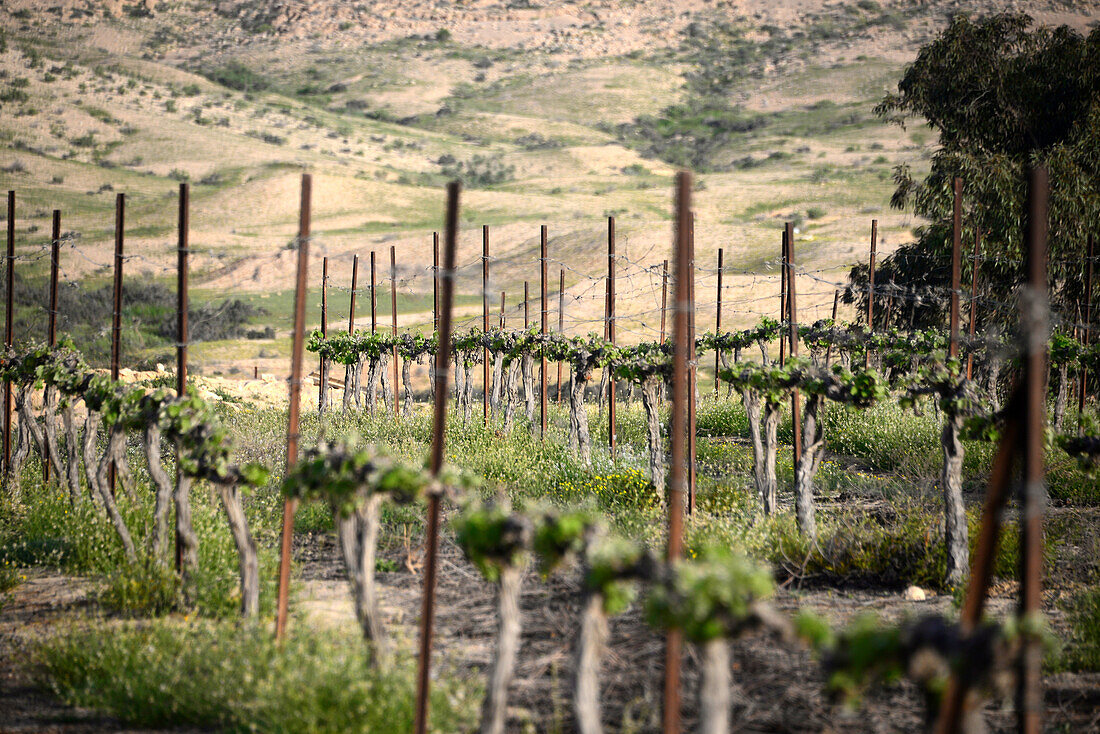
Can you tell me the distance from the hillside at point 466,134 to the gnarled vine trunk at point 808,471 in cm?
503

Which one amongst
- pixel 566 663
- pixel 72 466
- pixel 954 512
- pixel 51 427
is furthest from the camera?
pixel 51 427

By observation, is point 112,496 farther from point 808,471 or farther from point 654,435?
point 808,471

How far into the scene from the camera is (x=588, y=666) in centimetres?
384

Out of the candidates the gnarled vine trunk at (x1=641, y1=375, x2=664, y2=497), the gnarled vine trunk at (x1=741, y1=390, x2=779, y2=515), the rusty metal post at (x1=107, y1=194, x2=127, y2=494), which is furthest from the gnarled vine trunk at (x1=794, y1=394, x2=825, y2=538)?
the rusty metal post at (x1=107, y1=194, x2=127, y2=494)

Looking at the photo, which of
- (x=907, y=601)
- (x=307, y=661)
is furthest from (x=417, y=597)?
(x=907, y=601)

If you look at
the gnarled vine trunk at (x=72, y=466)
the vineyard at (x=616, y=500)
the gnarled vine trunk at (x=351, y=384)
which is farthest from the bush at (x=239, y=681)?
the gnarled vine trunk at (x=351, y=384)

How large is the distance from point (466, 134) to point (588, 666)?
300 ft

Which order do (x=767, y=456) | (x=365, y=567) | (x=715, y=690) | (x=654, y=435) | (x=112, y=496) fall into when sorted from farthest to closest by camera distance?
(x=654, y=435) → (x=767, y=456) → (x=112, y=496) → (x=365, y=567) → (x=715, y=690)

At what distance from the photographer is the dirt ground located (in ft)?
15.9

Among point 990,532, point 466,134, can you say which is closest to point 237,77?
point 466,134

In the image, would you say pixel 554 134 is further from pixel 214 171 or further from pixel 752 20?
pixel 752 20

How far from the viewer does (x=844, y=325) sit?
17.4 meters

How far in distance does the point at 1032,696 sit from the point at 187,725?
441cm

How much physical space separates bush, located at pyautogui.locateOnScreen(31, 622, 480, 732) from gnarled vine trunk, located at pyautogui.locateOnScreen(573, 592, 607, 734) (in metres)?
0.91
